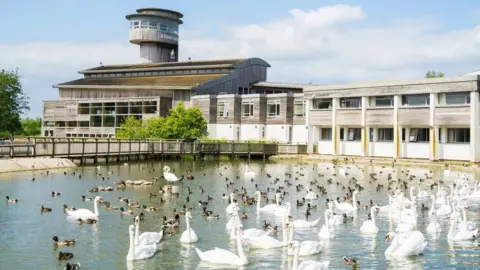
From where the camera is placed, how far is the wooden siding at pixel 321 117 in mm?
67312

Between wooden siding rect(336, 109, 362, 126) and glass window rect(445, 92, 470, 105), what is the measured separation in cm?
1019

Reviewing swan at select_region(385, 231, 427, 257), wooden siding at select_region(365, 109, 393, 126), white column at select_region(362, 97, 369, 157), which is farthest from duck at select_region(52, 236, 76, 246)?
white column at select_region(362, 97, 369, 157)

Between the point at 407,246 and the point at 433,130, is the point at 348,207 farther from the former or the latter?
the point at 433,130

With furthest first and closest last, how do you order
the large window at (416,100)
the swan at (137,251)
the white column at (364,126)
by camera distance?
1. the white column at (364,126)
2. the large window at (416,100)
3. the swan at (137,251)

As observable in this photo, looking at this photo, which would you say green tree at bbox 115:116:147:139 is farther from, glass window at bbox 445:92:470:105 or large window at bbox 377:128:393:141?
glass window at bbox 445:92:470:105

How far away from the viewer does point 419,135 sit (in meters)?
60.2

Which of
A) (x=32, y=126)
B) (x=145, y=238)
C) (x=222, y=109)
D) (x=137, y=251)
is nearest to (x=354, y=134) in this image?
(x=222, y=109)

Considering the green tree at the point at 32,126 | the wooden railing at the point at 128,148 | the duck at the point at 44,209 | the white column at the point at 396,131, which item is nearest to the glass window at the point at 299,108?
the wooden railing at the point at 128,148

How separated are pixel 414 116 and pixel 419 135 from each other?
250 cm

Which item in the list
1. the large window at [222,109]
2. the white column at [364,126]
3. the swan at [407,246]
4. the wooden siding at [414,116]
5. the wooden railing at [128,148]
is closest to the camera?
the swan at [407,246]

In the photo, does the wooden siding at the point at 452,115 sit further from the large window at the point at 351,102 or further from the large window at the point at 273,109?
the large window at the point at 273,109

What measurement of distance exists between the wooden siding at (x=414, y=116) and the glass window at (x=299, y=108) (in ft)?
51.2

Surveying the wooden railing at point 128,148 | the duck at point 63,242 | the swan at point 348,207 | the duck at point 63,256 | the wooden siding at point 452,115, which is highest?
the wooden siding at point 452,115

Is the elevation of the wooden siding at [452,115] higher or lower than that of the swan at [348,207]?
higher
